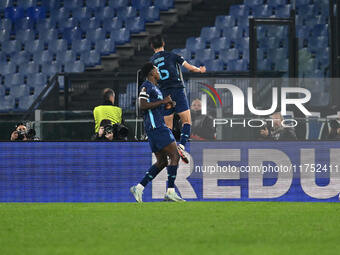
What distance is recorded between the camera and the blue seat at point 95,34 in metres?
21.5

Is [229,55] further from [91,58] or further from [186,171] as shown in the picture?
[186,171]

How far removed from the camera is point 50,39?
2188 cm

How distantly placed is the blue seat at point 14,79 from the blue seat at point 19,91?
0.53ft

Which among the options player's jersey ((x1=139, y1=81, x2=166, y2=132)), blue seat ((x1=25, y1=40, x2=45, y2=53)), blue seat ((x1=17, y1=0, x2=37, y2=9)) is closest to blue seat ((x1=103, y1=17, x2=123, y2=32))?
blue seat ((x1=25, y1=40, x2=45, y2=53))

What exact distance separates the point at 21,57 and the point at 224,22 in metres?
5.89

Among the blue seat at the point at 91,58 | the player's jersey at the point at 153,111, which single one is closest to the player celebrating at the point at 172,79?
the player's jersey at the point at 153,111

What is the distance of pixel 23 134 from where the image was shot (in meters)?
12.1

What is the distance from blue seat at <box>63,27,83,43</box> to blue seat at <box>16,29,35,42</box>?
0.97 metres

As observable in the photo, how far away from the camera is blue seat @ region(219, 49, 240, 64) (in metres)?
19.8

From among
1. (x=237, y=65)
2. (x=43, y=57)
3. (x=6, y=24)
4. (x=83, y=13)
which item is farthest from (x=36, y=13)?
(x=237, y=65)

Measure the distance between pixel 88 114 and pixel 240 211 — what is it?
5.85 metres

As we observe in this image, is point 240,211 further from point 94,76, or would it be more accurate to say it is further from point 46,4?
point 46,4

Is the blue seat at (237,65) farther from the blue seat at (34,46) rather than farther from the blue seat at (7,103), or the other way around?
the blue seat at (7,103)

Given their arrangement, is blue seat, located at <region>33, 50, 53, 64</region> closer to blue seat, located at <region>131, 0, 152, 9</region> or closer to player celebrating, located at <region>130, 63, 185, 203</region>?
blue seat, located at <region>131, 0, 152, 9</region>
